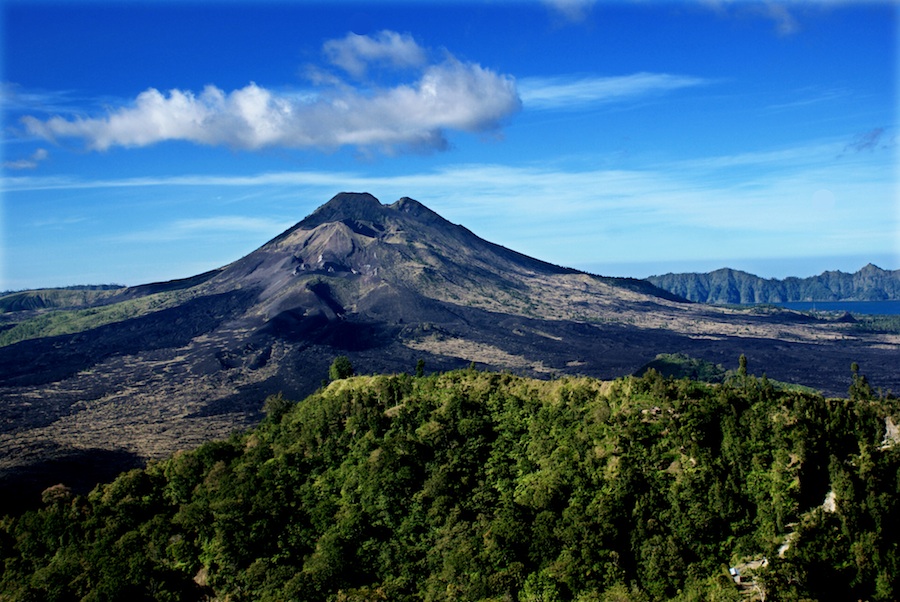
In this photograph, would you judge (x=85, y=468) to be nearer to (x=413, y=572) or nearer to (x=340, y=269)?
(x=413, y=572)

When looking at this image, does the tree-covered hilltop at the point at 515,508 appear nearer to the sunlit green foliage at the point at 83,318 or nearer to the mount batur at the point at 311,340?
the mount batur at the point at 311,340

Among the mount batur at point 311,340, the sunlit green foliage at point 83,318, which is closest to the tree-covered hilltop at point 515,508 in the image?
the mount batur at point 311,340

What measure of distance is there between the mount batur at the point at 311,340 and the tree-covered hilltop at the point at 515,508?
113 feet

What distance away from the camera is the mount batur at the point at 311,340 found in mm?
86500

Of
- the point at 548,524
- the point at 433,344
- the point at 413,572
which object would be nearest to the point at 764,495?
the point at 548,524

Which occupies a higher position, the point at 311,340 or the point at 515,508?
the point at 311,340

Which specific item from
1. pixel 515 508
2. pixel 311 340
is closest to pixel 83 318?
pixel 311 340

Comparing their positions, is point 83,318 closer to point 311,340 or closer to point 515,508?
point 311,340

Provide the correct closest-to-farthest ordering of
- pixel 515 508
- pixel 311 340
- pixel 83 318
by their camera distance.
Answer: pixel 515 508 < pixel 311 340 < pixel 83 318

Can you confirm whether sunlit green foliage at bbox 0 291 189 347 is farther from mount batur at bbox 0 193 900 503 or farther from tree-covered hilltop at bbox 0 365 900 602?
tree-covered hilltop at bbox 0 365 900 602

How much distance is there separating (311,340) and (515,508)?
104m

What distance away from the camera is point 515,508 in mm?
30781

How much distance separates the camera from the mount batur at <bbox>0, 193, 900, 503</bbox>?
284 feet

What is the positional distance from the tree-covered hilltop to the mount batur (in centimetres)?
3445
